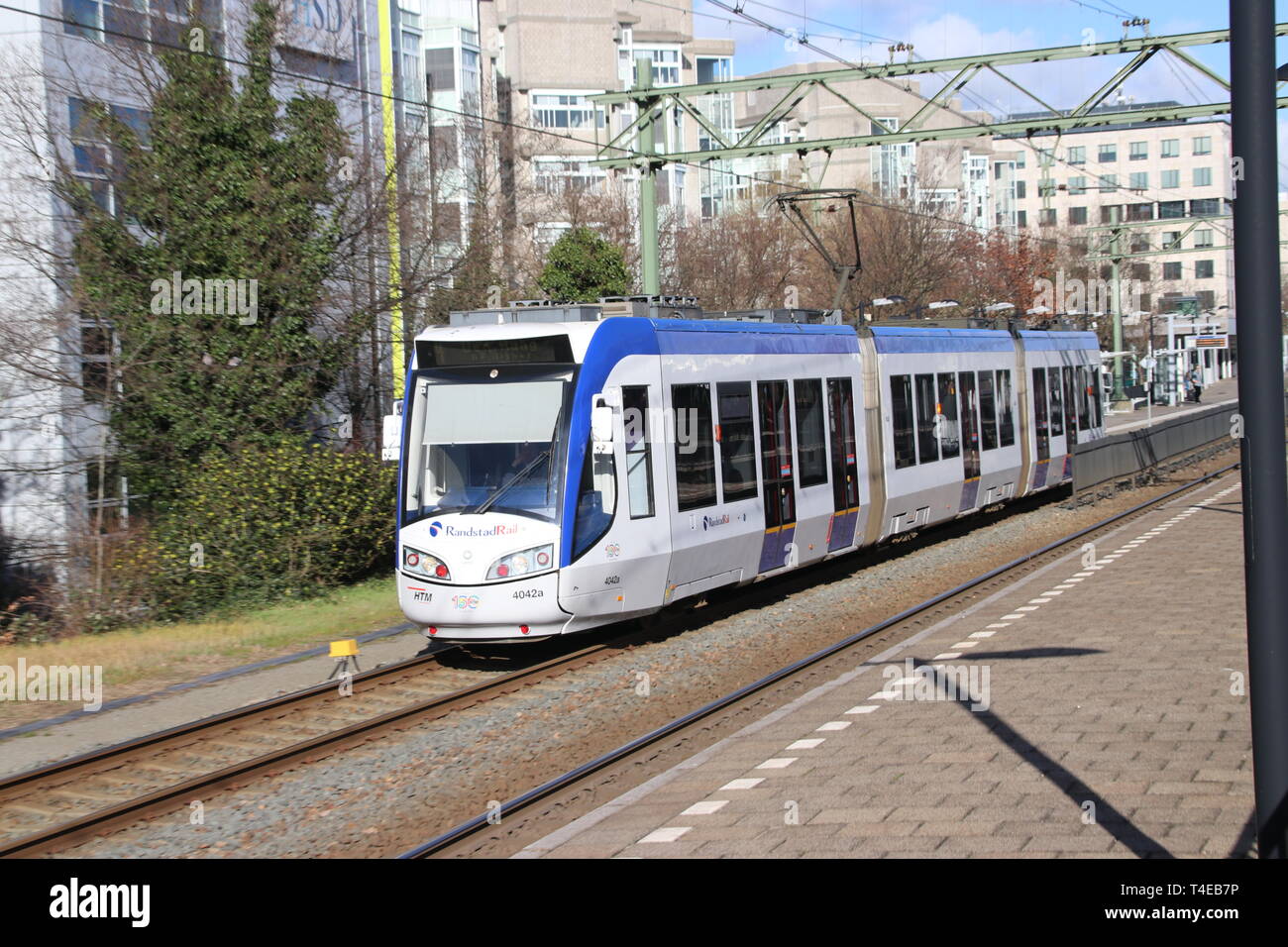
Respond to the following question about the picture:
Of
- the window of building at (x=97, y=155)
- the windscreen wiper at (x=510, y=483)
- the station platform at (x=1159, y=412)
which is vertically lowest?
the windscreen wiper at (x=510, y=483)

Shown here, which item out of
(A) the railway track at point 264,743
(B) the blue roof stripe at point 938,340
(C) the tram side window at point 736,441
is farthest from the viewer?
(B) the blue roof stripe at point 938,340

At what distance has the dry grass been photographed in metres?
13.9

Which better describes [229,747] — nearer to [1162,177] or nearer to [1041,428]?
[1041,428]

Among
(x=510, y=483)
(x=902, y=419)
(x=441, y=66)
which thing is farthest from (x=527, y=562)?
(x=441, y=66)

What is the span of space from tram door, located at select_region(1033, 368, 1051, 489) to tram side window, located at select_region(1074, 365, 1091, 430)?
2.86 meters

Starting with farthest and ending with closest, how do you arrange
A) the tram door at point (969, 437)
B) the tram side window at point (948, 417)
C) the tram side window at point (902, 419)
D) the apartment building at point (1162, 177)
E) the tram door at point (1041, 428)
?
the apartment building at point (1162, 177)
the tram door at point (1041, 428)
the tram door at point (969, 437)
the tram side window at point (948, 417)
the tram side window at point (902, 419)

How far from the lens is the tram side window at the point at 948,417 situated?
22.4 m


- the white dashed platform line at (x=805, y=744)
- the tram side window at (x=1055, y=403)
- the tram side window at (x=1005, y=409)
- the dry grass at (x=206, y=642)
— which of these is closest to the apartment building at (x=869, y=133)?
the tram side window at (x=1055, y=403)

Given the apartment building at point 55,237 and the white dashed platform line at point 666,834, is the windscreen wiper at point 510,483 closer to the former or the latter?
the white dashed platform line at point 666,834

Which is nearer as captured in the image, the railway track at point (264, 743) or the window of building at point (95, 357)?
the railway track at point (264, 743)

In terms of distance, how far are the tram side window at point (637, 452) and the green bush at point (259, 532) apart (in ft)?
21.8

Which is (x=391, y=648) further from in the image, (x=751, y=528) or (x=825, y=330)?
(x=825, y=330)

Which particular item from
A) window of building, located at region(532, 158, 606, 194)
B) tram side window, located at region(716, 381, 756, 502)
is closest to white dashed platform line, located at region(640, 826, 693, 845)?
tram side window, located at region(716, 381, 756, 502)
